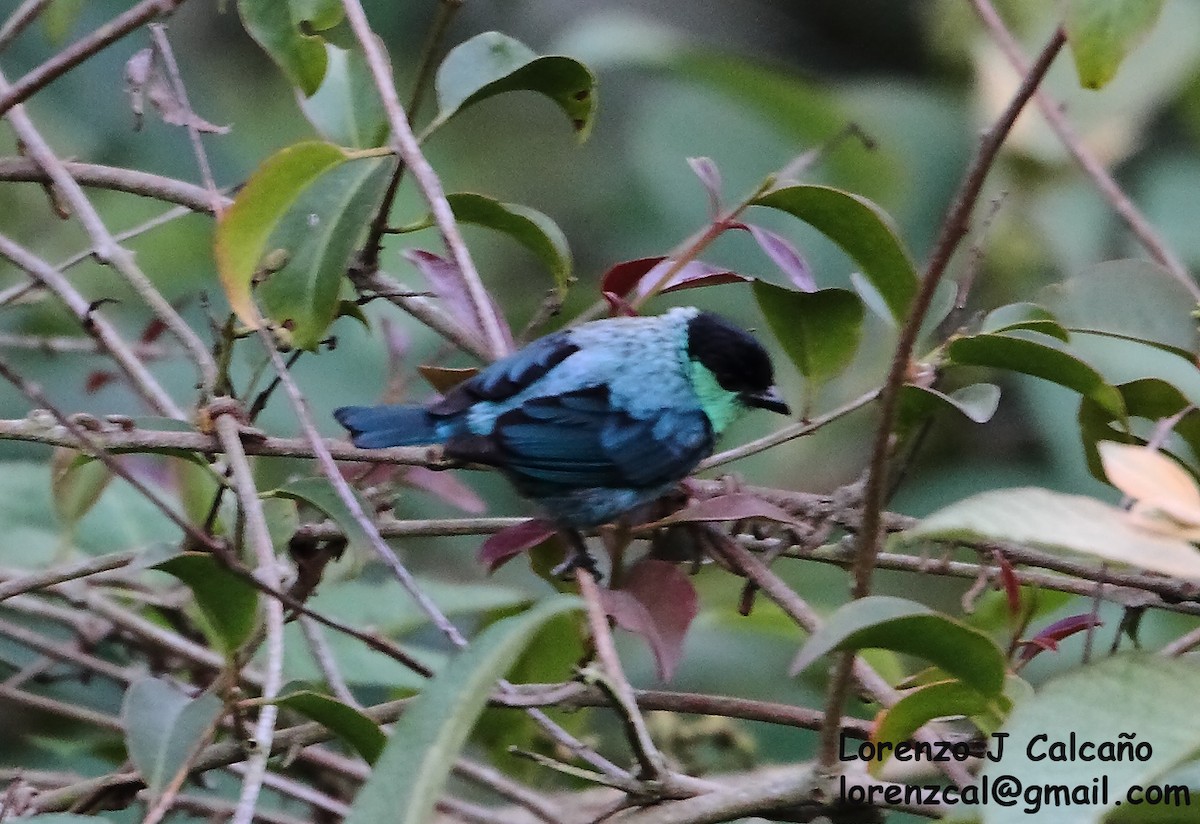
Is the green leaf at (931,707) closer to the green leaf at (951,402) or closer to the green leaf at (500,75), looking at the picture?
the green leaf at (951,402)

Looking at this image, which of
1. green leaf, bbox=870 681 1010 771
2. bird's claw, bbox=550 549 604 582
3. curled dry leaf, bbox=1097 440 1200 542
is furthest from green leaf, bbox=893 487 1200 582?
bird's claw, bbox=550 549 604 582

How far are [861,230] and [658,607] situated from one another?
0.46 metres

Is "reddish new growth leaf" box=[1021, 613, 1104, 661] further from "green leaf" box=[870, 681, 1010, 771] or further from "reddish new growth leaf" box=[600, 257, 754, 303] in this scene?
"reddish new growth leaf" box=[600, 257, 754, 303]

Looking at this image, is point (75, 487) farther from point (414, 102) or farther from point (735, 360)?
point (735, 360)

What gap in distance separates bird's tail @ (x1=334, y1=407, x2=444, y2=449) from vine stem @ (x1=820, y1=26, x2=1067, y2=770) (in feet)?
2.99

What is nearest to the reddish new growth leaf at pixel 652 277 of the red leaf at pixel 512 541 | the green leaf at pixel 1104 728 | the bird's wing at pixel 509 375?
the bird's wing at pixel 509 375

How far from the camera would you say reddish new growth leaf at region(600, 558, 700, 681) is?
1.29 metres

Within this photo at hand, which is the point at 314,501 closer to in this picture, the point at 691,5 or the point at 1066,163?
the point at 1066,163

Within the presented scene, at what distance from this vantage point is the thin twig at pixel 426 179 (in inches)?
56.5

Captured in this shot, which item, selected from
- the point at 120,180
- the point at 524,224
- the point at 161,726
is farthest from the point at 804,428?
the point at 120,180

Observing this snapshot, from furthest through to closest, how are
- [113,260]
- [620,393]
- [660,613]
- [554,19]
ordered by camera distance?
[554,19] → [620,393] → [113,260] → [660,613]

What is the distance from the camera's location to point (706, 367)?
6.97 ft

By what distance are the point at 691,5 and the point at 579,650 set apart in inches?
183

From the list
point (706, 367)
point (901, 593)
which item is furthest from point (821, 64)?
point (706, 367)
